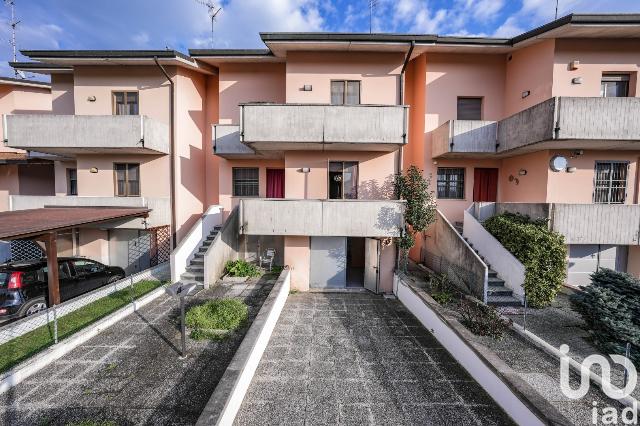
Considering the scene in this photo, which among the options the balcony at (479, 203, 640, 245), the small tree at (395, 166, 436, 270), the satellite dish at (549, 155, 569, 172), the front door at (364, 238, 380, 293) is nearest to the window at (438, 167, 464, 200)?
the small tree at (395, 166, 436, 270)

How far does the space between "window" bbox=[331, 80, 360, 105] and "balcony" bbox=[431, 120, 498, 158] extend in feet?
14.4

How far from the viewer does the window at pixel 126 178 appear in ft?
41.1

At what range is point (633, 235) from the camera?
8.76m

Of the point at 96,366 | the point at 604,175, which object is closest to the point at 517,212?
the point at 604,175

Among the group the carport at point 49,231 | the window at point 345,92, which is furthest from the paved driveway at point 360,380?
the window at point 345,92

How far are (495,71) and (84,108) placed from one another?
20.8 m

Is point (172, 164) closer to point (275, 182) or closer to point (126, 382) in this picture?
point (275, 182)

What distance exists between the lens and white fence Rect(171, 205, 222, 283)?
976 centimetres

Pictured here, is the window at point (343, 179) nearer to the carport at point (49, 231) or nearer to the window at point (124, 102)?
the carport at point (49, 231)

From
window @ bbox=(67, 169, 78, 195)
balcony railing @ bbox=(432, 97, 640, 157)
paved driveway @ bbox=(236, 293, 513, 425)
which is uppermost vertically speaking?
balcony railing @ bbox=(432, 97, 640, 157)

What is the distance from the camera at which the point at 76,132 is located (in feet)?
35.9

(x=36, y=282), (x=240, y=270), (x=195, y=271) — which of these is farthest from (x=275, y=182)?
(x=36, y=282)

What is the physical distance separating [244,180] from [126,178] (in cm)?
610

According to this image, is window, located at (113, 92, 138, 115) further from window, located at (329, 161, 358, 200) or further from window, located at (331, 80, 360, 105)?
window, located at (329, 161, 358, 200)
